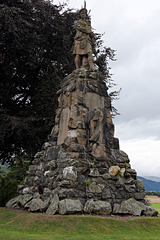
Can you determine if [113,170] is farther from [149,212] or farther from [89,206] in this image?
[89,206]

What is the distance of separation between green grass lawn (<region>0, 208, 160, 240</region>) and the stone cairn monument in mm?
705

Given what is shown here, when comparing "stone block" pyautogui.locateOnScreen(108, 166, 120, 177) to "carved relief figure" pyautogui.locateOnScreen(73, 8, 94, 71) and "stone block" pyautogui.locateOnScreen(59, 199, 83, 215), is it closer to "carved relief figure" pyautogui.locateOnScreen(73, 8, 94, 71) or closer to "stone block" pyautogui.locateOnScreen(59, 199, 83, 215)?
"stone block" pyautogui.locateOnScreen(59, 199, 83, 215)

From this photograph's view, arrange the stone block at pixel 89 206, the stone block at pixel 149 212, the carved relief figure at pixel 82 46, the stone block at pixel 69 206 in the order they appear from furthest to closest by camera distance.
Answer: the carved relief figure at pixel 82 46, the stone block at pixel 149 212, the stone block at pixel 89 206, the stone block at pixel 69 206

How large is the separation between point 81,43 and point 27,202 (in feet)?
23.8

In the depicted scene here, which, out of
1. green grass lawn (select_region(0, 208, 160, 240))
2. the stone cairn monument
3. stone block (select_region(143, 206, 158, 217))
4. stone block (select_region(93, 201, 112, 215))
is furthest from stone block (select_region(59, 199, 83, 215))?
stone block (select_region(143, 206, 158, 217))

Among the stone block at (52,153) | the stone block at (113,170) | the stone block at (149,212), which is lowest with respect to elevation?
the stone block at (149,212)

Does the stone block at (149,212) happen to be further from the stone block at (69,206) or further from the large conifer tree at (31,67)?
the large conifer tree at (31,67)

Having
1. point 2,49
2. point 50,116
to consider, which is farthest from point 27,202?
point 2,49

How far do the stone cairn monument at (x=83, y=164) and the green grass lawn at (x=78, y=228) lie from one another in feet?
2.31

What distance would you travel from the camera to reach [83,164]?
Answer: 898 cm

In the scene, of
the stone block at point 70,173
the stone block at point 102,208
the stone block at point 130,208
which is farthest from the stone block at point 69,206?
the stone block at point 130,208

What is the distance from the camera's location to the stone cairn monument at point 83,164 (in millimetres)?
8430

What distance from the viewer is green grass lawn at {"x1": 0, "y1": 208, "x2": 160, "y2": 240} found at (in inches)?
248

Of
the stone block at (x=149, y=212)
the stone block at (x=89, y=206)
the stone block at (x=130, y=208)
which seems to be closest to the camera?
the stone block at (x=89, y=206)
